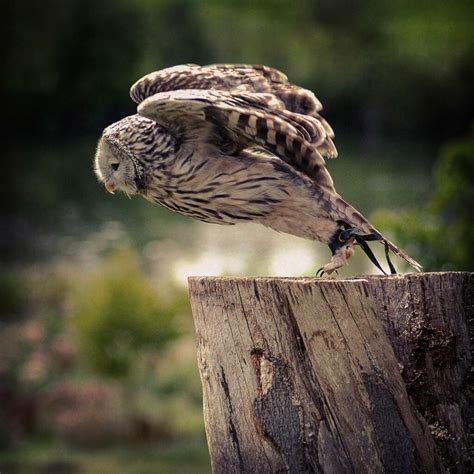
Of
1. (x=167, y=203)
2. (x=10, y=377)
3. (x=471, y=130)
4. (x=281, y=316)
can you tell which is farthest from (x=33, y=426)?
(x=281, y=316)

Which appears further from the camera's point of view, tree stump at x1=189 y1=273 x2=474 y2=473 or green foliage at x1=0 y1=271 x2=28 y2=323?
green foliage at x1=0 y1=271 x2=28 y2=323

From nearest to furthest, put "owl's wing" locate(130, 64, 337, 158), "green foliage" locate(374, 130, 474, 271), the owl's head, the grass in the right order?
the owl's head
"owl's wing" locate(130, 64, 337, 158)
"green foliage" locate(374, 130, 474, 271)
the grass

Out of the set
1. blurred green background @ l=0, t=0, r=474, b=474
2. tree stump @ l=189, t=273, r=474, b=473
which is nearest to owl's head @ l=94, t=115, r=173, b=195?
tree stump @ l=189, t=273, r=474, b=473

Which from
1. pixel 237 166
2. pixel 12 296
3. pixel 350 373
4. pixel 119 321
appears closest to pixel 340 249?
pixel 237 166

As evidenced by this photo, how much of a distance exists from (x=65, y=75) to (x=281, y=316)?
42.1ft

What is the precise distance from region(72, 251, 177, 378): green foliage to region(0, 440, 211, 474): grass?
3.79 feet

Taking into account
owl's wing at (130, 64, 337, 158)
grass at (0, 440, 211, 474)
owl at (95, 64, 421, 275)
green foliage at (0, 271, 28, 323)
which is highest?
green foliage at (0, 271, 28, 323)

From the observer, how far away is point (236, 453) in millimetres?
2523

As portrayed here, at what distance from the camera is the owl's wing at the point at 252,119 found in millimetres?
2891

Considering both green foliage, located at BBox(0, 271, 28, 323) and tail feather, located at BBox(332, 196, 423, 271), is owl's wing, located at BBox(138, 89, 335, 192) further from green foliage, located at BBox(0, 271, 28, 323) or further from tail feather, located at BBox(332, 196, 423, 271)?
green foliage, located at BBox(0, 271, 28, 323)

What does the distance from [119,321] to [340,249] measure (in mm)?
7395

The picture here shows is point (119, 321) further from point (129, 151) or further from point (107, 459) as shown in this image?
point (129, 151)

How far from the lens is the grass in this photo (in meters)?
10.5

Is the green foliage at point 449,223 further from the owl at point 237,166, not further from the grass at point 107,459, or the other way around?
the grass at point 107,459
